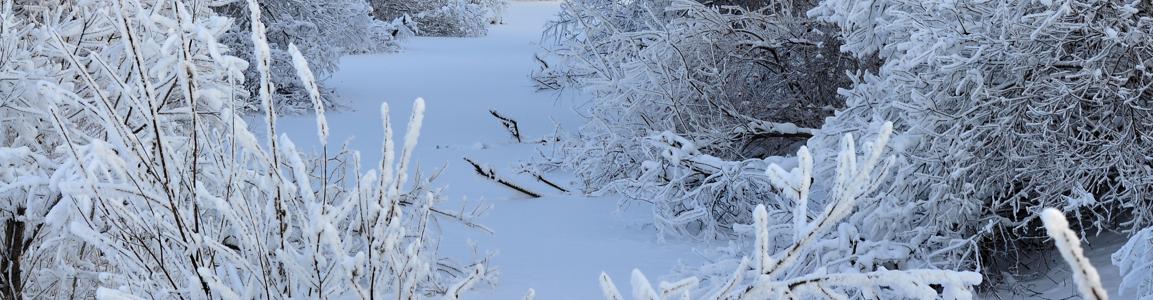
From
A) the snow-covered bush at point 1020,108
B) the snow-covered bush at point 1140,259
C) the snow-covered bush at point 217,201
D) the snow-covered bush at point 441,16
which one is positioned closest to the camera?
the snow-covered bush at point 217,201

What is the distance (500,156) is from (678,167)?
4584 mm

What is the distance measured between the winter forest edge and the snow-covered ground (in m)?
0.07

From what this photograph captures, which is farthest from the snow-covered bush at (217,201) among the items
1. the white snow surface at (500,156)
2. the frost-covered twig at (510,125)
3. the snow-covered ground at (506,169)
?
the frost-covered twig at (510,125)

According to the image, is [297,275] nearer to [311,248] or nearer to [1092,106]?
[311,248]

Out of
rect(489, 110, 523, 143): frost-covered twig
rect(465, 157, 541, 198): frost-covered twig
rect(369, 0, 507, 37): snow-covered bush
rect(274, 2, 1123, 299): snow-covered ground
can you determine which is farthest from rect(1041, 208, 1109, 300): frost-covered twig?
rect(369, 0, 507, 37): snow-covered bush

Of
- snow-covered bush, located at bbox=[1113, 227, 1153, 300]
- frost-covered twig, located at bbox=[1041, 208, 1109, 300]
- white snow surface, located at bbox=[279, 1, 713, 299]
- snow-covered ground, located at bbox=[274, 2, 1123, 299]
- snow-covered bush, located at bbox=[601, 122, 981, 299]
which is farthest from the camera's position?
white snow surface, located at bbox=[279, 1, 713, 299]

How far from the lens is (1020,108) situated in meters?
4.94

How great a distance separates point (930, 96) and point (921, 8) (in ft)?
1.69

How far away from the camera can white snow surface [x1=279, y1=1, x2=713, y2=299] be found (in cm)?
629

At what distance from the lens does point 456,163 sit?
11.1m

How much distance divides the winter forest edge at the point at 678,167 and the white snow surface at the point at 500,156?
0.25ft

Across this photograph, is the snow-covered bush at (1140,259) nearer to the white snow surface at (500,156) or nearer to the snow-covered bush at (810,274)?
the white snow surface at (500,156)

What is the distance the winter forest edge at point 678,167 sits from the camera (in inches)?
74.4

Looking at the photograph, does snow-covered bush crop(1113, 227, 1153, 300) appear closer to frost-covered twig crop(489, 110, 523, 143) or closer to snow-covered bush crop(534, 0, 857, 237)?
snow-covered bush crop(534, 0, 857, 237)
